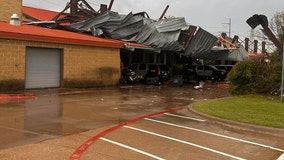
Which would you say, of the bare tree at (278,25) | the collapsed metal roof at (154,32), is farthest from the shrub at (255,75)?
the collapsed metal roof at (154,32)

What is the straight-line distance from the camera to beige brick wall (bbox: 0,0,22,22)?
86.7 ft

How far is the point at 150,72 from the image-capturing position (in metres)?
29.2

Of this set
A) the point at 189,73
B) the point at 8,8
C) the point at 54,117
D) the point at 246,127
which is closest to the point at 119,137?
the point at 54,117

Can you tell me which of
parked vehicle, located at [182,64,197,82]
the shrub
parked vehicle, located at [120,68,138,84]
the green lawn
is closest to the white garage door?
parked vehicle, located at [120,68,138,84]

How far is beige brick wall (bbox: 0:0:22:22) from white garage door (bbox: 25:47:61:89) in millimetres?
6844

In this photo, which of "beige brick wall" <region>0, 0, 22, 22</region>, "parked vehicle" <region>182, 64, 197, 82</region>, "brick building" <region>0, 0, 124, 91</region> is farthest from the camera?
"parked vehicle" <region>182, 64, 197, 82</region>

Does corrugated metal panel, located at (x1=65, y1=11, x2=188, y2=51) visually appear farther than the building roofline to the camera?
Yes

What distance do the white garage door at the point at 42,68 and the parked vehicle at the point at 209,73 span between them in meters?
15.7

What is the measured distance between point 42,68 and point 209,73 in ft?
59.0

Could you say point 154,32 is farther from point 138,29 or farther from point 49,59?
point 49,59

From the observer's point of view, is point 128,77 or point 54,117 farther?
point 128,77

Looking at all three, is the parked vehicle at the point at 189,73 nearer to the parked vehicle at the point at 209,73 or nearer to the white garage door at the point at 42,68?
the parked vehicle at the point at 209,73

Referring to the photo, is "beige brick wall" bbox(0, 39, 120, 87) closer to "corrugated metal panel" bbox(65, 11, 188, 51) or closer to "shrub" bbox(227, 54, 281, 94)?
"corrugated metal panel" bbox(65, 11, 188, 51)

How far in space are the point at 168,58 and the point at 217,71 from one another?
15.9ft
